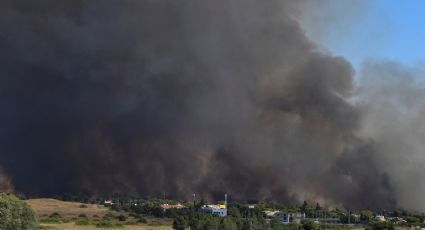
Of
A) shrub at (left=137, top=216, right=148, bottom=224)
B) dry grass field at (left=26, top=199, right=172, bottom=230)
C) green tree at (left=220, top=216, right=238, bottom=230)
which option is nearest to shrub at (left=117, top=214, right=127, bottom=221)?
shrub at (left=137, top=216, right=148, bottom=224)

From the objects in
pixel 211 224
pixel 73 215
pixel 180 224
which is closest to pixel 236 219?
pixel 180 224

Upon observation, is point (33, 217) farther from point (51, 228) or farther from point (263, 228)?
point (263, 228)

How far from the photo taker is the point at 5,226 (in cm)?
2236

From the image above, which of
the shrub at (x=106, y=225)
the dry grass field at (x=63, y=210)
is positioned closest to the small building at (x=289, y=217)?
the shrub at (x=106, y=225)

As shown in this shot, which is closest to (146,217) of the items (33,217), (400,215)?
(33,217)

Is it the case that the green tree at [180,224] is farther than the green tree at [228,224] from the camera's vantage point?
Yes

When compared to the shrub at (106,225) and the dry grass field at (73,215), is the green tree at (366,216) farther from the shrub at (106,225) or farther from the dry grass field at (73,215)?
the shrub at (106,225)

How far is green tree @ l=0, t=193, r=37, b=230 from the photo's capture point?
22.5 m

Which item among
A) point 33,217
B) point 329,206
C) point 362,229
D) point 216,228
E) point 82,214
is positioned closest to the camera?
point 33,217

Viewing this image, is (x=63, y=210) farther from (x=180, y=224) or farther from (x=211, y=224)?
(x=211, y=224)

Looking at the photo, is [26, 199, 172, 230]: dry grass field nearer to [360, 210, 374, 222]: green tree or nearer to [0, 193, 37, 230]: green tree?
[0, 193, 37, 230]: green tree

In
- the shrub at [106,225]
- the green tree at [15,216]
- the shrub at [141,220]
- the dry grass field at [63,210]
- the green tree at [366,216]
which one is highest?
the green tree at [366,216]

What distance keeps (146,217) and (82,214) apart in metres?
3.64

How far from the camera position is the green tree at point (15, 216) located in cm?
2255
